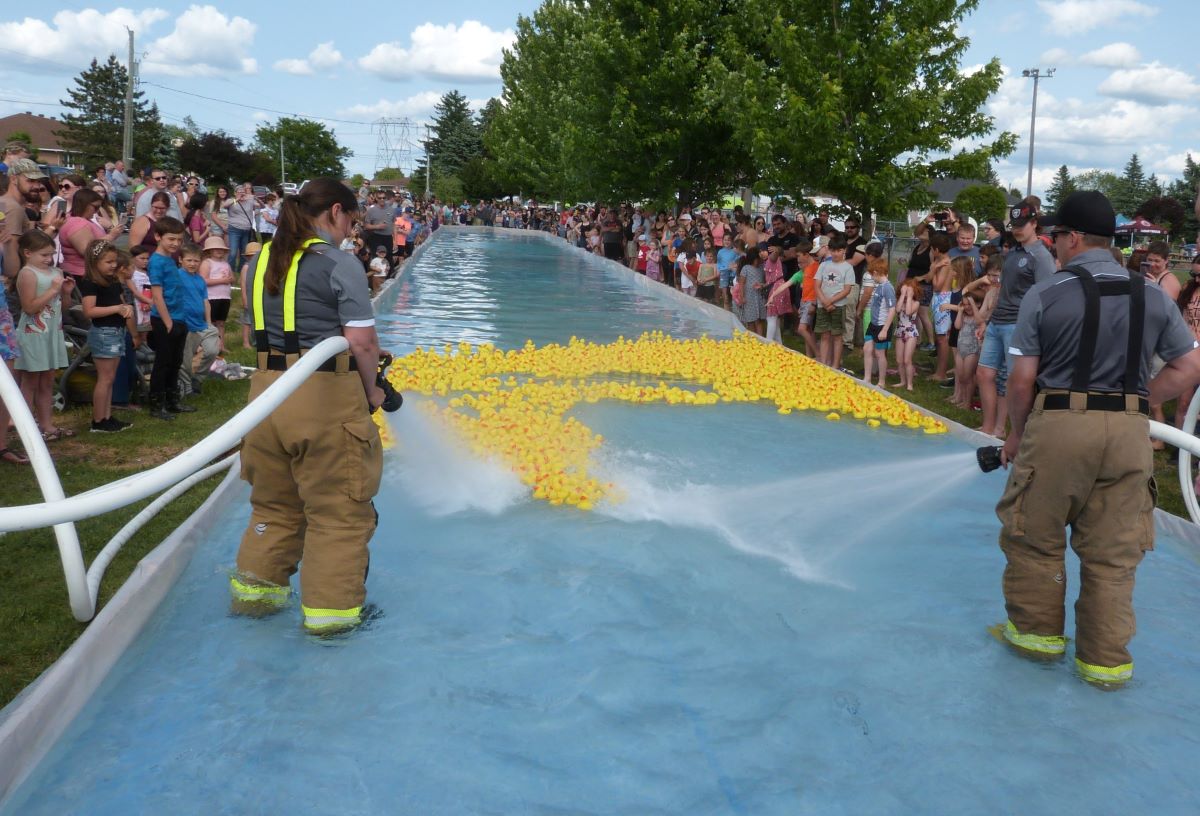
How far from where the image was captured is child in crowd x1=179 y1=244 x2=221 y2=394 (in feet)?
32.1

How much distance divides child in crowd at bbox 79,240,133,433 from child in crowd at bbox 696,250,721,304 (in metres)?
12.2

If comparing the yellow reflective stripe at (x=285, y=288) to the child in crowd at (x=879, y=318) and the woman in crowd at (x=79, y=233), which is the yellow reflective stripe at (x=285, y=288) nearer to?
the woman in crowd at (x=79, y=233)

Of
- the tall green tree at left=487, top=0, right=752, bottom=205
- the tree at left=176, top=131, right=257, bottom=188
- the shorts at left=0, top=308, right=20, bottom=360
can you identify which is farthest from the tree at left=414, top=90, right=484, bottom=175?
the shorts at left=0, top=308, right=20, bottom=360

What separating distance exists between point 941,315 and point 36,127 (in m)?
120

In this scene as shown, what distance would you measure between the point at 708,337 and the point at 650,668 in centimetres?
1161

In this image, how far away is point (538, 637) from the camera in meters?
5.25

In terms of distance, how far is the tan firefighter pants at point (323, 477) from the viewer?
461 cm

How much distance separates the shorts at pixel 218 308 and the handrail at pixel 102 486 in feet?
19.0

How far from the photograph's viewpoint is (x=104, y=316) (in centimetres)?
868

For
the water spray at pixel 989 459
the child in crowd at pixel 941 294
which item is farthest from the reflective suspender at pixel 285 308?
the child in crowd at pixel 941 294

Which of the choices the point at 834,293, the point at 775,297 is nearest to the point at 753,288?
the point at 775,297

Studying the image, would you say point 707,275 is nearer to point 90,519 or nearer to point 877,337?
point 877,337

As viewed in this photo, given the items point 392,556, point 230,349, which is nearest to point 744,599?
point 392,556

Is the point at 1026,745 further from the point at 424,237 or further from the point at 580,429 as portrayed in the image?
the point at 424,237
